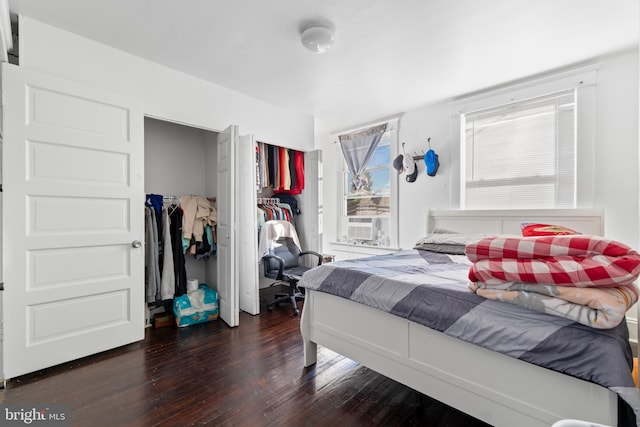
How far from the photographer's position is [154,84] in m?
2.85

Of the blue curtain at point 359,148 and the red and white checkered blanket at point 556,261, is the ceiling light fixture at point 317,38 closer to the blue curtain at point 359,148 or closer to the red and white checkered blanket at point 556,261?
the red and white checkered blanket at point 556,261

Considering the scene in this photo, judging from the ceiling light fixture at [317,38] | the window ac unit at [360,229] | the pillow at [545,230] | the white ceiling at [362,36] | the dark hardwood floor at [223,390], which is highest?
the white ceiling at [362,36]

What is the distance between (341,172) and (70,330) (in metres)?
3.84

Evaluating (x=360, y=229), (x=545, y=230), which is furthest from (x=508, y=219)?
(x=360, y=229)

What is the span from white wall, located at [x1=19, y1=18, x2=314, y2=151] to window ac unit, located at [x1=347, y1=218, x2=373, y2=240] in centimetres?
155

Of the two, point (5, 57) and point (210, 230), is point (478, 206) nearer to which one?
point (210, 230)

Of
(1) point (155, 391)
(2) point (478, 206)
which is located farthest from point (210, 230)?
(2) point (478, 206)

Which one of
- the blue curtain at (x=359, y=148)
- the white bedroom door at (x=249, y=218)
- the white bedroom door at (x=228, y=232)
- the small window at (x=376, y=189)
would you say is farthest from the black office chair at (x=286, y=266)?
the blue curtain at (x=359, y=148)

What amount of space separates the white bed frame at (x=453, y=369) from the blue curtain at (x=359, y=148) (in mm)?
2764

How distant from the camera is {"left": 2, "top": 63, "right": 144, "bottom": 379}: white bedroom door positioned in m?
2.08

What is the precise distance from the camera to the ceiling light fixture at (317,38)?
7.26 feet

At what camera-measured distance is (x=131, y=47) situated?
2.56m

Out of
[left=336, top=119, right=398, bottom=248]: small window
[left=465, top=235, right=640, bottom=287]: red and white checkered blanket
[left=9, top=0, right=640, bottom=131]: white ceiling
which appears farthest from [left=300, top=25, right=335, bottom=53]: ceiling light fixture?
[left=336, top=119, right=398, bottom=248]: small window

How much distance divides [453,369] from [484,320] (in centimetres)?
33
